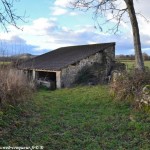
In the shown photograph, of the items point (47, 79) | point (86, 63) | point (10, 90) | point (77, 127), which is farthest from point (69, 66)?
point (77, 127)

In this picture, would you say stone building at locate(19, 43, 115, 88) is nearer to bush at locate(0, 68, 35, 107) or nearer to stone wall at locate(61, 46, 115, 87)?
Result: stone wall at locate(61, 46, 115, 87)

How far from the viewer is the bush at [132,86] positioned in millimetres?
11880

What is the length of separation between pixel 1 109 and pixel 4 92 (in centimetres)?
80

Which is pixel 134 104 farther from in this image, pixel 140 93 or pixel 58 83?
pixel 58 83

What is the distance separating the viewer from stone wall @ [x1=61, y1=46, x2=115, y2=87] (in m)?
22.2

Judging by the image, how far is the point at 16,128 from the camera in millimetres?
8422

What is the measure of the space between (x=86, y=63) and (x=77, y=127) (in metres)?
14.6

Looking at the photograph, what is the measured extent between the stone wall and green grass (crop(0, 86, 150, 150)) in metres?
9.49

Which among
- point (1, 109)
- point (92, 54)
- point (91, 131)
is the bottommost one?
point (91, 131)

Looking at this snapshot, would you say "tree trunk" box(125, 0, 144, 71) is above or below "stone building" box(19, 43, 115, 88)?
above

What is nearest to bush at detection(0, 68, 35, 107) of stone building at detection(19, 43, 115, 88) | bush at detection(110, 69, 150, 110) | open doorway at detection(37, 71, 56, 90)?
bush at detection(110, 69, 150, 110)

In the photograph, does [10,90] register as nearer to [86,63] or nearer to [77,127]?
[77,127]

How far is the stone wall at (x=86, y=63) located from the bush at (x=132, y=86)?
8.67 m

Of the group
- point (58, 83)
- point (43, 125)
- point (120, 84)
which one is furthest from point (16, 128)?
point (58, 83)
